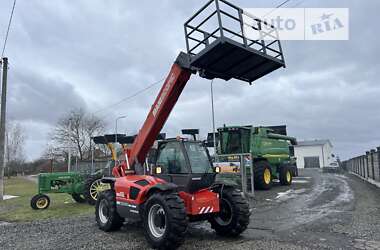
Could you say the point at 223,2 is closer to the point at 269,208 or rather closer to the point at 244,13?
the point at 244,13

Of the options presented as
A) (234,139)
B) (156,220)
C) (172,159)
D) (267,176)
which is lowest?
(156,220)

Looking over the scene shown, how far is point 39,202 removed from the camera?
43.0ft

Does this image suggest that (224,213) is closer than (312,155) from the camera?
Yes

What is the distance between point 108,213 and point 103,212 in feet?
1.39

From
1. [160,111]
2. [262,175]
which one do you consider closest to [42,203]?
[160,111]

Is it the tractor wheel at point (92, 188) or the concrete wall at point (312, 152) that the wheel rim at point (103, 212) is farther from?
the concrete wall at point (312, 152)

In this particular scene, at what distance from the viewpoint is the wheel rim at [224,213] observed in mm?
7527

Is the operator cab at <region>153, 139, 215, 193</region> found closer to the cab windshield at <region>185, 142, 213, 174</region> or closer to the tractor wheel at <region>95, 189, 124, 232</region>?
the cab windshield at <region>185, 142, 213, 174</region>

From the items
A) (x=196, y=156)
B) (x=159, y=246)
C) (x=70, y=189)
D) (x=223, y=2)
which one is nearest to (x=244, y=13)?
(x=223, y=2)

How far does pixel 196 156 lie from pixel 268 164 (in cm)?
1038

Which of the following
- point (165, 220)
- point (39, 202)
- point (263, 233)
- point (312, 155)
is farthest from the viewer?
point (312, 155)

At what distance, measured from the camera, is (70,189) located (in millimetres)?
13844

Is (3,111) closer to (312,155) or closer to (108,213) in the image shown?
(108,213)

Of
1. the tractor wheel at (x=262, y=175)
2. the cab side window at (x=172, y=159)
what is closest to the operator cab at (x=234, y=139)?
the tractor wheel at (x=262, y=175)
